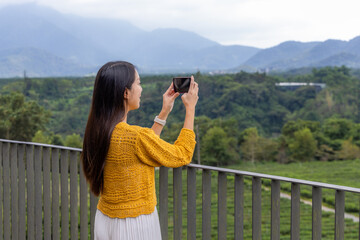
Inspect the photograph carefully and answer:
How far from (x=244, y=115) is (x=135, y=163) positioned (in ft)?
130

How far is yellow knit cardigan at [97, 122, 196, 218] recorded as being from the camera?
1128mm

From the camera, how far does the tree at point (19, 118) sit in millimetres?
30422

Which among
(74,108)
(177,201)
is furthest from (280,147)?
(177,201)

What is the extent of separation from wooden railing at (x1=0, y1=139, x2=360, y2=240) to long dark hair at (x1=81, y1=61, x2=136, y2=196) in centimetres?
39

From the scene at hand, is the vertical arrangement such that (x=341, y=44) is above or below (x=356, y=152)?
above

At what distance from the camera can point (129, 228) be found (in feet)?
3.90

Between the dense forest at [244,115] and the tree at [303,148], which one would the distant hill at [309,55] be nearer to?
the dense forest at [244,115]

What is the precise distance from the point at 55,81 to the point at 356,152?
1212 inches

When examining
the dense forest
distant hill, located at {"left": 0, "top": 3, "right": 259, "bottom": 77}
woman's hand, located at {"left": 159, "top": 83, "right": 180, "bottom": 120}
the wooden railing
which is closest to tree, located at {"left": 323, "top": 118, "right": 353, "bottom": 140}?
the dense forest

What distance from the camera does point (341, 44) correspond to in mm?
66688

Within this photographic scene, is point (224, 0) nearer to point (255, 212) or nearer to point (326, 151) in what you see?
point (326, 151)

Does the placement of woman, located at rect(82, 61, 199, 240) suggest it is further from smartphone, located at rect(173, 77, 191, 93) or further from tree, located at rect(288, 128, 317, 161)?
tree, located at rect(288, 128, 317, 161)

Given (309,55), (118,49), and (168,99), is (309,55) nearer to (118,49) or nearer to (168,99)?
(118,49)

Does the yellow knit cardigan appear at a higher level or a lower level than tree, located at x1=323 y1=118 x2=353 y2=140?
higher
